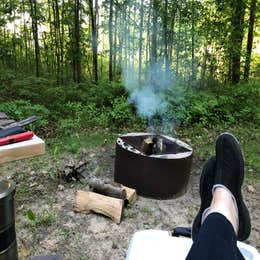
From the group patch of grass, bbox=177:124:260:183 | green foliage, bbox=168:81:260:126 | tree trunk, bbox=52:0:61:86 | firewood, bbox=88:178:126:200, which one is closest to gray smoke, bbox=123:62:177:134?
green foliage, bbox=168:81:260:126

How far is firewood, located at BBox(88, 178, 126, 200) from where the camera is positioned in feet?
7.53

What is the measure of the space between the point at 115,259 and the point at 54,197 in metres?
0.88

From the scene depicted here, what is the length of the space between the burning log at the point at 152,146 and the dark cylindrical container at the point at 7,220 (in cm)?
162

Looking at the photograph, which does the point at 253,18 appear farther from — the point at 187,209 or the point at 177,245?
the point at 177,245

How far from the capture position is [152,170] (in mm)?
2439

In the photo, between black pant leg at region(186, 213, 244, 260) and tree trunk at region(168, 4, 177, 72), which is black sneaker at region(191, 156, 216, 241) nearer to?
black pant leg at region(186, 213, 244, 260)

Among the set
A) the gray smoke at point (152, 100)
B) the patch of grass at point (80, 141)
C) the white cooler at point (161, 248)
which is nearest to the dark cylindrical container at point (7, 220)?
the white cooler at point (161, 248)

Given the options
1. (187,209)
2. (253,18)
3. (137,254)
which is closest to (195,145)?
(187,209)

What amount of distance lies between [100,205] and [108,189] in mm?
171

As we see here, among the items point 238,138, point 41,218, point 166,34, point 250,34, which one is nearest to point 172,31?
point 166,34

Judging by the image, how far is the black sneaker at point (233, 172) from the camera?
1.38 metres

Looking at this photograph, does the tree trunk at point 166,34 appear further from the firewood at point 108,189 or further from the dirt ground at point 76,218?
the firewood at point 108,189

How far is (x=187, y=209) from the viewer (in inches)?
94.1

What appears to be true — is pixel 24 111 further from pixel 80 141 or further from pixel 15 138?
pixel 15 138
